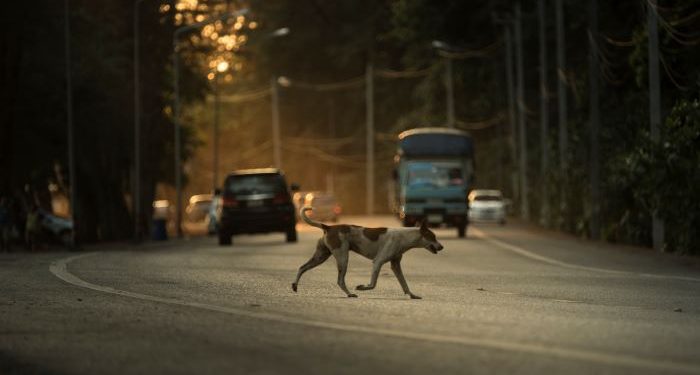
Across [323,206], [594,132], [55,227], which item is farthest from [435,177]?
[323,206]

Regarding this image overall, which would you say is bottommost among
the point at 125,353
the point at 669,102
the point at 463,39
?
the point at 125,353

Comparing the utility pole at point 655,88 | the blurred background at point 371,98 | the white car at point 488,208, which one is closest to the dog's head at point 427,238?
the blurred background at point 371,98

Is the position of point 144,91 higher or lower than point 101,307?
higher

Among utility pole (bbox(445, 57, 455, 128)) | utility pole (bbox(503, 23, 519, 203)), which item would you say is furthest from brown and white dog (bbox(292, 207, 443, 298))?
utility pole (bbox(445, 57, 455, 128))

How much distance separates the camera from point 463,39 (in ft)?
262

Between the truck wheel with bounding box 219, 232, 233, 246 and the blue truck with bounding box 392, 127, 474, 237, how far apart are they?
6.43 m

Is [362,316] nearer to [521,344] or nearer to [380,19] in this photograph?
[521,344]

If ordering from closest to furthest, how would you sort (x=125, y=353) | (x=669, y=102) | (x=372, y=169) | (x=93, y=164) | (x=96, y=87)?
(x=125, y=353) < (x=669, y=102) < (x=96, y=87) < (x=93, y=164) < (x=372, y=169)

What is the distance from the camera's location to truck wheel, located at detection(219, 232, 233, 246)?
132 feet

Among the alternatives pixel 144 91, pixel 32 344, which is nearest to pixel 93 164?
pixel 144 91

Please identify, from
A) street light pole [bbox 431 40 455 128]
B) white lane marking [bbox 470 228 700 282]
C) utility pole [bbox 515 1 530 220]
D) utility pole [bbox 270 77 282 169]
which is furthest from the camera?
utility pole [bbox 270 77 282 169]

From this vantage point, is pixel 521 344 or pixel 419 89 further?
pixel 419 89

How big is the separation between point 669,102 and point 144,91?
67.1ft

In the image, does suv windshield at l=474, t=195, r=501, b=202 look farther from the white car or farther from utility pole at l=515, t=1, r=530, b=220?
utility pole at l=515, t=1, r=530, b=220
